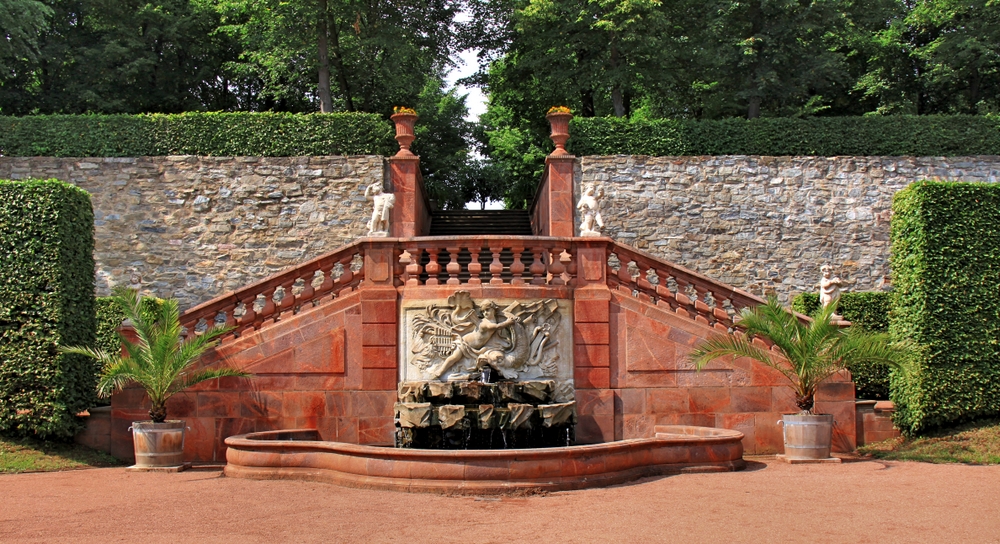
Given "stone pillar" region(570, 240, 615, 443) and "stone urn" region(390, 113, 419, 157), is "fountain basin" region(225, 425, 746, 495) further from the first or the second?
"stone urn" region(390, 113, 419, 157)

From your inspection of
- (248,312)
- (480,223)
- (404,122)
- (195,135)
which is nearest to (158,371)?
(248,312)

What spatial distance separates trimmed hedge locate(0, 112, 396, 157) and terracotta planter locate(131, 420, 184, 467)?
12639 mm

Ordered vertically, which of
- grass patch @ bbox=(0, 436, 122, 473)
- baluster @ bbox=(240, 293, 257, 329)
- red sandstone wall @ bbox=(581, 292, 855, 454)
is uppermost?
baluster @ bbox=(240, 293, 257, 329)

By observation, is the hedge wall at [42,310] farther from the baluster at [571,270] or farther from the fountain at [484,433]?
the baluster at [571,270]

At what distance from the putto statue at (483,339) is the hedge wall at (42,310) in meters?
5.11

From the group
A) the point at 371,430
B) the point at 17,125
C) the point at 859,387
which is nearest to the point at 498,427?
the point at 371,430

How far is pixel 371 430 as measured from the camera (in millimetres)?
13656

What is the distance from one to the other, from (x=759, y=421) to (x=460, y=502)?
6.25 meters

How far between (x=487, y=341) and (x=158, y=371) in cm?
464

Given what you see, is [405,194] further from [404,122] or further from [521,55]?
[521,55]

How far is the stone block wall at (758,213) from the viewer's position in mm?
23625

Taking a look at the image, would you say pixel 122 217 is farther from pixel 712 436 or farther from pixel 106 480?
pixel 712 436

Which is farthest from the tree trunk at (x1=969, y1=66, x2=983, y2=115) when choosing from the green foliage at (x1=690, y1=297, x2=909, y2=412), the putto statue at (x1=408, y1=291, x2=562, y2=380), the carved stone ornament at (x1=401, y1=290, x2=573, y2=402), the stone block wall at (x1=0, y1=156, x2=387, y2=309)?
the putto statue at (x1=408, y1=291, x2=562, y2=380)

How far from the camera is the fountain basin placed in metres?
9.87
